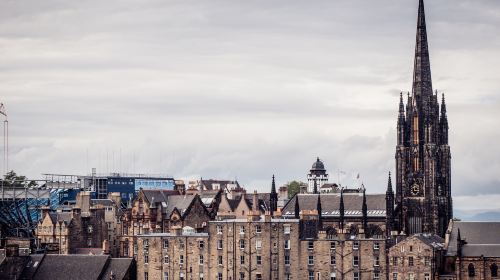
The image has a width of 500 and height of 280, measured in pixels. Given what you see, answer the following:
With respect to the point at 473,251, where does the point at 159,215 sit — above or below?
above

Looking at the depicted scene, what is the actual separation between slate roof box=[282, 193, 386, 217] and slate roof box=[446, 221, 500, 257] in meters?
28.3

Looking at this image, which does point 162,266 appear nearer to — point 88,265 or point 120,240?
point 88,265

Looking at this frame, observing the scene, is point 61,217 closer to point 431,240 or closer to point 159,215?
point 159,215

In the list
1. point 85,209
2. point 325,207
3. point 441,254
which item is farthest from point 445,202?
point 85,209

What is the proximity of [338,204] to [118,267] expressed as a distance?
44.0m

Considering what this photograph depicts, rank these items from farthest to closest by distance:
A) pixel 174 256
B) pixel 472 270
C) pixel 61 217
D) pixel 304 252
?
pixel 61 217
pixel 174 256
pixel 304 252
pixel 472 270

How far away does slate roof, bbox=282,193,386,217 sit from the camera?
625ft

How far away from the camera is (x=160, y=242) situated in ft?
545

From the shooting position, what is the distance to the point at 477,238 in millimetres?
159250

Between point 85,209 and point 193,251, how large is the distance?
3924cm

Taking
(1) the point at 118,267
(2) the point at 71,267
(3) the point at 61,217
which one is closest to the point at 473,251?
(1) the point at 118,267

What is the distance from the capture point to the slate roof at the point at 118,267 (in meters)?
162

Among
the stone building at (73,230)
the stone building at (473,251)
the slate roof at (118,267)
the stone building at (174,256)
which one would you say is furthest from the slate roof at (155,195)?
the stone building at (473,251)

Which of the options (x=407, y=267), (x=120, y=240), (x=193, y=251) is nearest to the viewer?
(x=407, y=267)
